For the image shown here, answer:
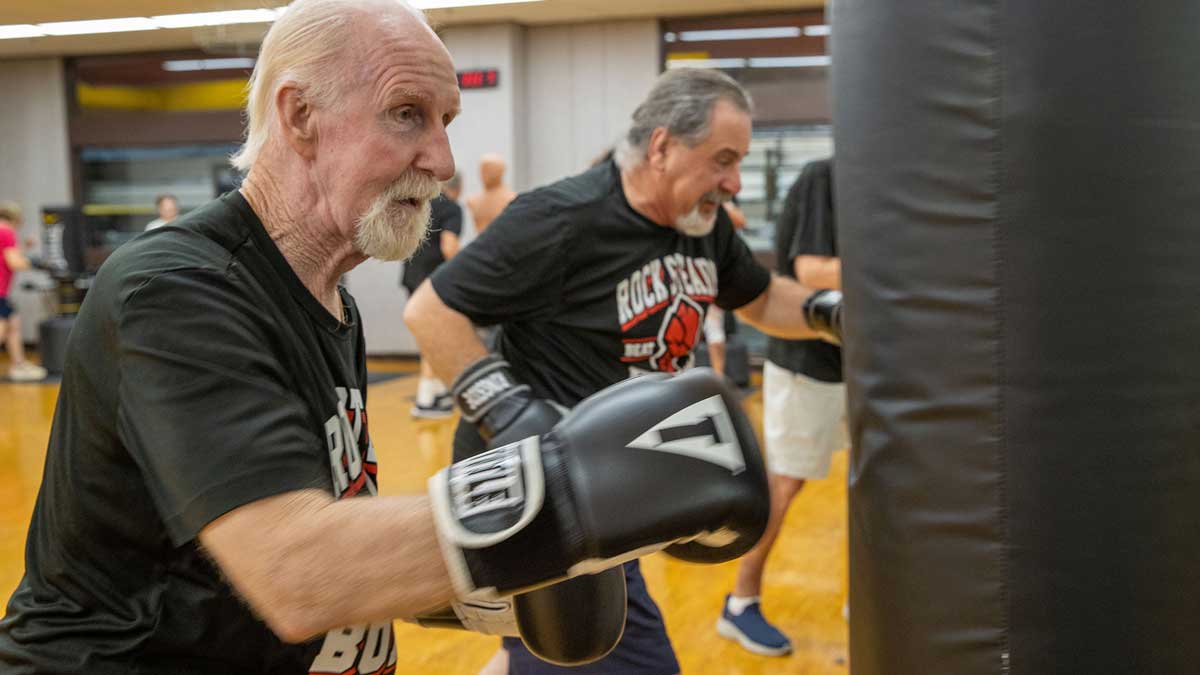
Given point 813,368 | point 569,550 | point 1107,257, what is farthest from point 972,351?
point 813,368

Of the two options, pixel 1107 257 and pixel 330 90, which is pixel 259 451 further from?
pixel 1107 257

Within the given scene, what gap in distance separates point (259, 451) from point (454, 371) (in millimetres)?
1080

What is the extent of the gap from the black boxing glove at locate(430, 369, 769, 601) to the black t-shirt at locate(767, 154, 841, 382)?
2219mm

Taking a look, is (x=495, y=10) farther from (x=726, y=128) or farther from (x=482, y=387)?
(x=482, y=387)

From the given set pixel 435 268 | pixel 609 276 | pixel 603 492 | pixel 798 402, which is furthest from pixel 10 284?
pixel 603 492

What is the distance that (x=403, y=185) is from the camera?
1.21m

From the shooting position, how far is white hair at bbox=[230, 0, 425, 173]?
1144mm

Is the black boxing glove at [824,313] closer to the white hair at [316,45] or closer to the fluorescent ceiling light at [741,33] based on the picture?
the white hair at [316,45]

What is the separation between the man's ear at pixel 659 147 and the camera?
85.3 inches

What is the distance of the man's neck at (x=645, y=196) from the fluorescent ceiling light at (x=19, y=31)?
28.6 feet

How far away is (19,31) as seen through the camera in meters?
9.20

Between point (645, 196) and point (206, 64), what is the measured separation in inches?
371

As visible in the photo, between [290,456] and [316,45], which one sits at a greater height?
[316,45]

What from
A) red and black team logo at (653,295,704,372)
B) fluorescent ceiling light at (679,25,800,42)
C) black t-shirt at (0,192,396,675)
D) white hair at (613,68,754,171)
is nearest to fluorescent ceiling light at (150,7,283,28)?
fluorescent ceiling light at (679,25,800,42)
